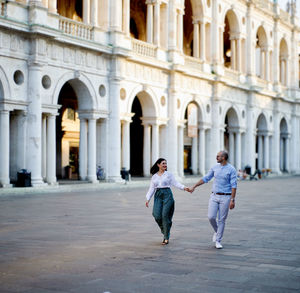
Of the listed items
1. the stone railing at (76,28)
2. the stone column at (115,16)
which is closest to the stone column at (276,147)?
the stone column at (115,16)

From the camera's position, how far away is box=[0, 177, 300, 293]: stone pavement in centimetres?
710

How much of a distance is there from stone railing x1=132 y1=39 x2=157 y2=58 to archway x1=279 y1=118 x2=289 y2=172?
26.3 m

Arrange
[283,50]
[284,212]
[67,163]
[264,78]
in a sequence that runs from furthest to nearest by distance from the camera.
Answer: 1. [283,50]
2. [264,78]
3. [67,163]
4. [284,212]

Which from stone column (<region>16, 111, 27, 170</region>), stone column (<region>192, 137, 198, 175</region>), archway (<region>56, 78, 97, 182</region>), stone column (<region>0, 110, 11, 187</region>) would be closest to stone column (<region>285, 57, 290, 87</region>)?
stone column (<region>192, 137, 198, 175</region>)

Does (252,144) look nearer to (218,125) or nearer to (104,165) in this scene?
(218,125)

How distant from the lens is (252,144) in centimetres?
4750

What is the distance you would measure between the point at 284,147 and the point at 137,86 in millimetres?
29140

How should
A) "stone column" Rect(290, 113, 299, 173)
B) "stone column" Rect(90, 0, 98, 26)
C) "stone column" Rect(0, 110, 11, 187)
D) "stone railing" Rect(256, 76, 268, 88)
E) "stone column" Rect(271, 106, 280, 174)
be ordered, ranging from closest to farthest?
1. "stone column" Rect(0, 110, 11, 187)
2. "stone column" Rect(90, 0, 98, 26)
3. "stone railing" Rect(256, 76, 268, 88)
4. "stone column" Rect(271, 106, 280, 174)
5. "stone column" Rect(290, 113, 299, 173)

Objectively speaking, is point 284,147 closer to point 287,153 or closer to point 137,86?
point 287,153

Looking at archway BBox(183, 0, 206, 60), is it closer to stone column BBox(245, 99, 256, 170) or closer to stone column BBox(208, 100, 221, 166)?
stone column BBox(208, 100, 221, 166)

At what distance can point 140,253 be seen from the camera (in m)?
9.34

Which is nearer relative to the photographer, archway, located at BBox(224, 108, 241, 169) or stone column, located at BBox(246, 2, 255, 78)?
archway, located at BBox(224, 108, 241, 169)

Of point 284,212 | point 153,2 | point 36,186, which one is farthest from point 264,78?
point 284,212

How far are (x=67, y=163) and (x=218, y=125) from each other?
38.9 feet
